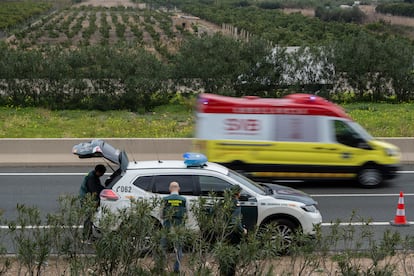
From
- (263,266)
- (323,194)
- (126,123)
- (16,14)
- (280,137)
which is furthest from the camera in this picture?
(16,14)

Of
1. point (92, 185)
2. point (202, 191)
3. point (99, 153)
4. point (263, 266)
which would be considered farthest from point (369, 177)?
point (263, 266)

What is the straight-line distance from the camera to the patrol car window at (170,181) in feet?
38.0

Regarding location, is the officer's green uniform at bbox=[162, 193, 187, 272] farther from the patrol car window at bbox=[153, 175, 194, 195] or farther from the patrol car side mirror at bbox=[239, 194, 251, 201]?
the patrol car side mirror at bbox=[239, 194, 251, 201]

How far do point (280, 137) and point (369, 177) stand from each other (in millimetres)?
2461

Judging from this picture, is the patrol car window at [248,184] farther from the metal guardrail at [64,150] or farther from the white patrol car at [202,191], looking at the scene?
the metal guardrail at [64,150]

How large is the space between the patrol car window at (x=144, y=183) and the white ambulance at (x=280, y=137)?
440 cm

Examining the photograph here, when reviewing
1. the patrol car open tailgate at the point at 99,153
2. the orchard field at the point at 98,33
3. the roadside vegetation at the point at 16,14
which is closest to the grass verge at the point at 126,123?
the patrol car open tailgate at the point at 99,153

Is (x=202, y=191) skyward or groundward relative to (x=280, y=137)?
groundward

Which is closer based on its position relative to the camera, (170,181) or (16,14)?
(170,181)

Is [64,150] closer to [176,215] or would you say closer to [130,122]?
[130,122]

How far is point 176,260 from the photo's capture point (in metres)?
8.20

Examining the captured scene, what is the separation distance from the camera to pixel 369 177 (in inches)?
655

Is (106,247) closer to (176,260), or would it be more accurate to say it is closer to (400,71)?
(176,260)

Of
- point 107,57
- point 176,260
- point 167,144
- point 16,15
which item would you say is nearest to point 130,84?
point 107,57
